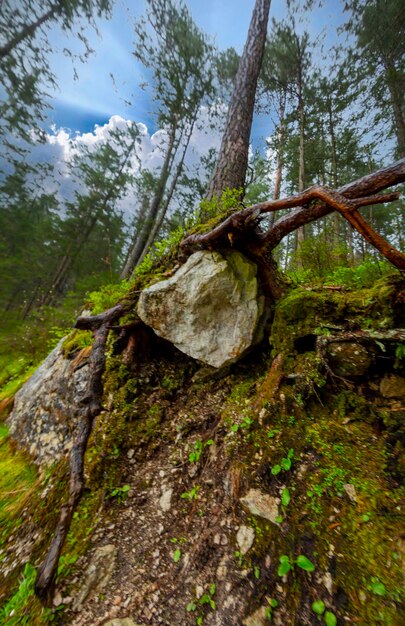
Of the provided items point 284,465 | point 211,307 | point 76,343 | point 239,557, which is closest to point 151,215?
point 76,343

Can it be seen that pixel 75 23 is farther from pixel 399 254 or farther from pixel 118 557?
pixel 118 557

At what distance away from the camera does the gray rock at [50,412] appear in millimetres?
3196

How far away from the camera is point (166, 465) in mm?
2674

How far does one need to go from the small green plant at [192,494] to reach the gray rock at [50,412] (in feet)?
5.17

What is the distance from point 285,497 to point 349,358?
1.37 meters

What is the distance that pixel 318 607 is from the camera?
1438mm

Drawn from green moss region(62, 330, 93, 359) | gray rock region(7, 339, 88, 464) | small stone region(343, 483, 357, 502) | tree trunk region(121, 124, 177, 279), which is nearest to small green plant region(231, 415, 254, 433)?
small stone region(343, 483, 357, 502)

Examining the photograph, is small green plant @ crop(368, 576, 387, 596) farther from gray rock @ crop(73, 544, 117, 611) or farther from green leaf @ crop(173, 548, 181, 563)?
gray rock @ crop(73, 544, 117, 611)

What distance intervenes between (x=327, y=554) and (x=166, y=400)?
2171 mm

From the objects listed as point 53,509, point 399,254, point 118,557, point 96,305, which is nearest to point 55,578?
point 118,557

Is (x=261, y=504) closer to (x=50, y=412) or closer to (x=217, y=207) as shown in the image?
(x=50, y=412)

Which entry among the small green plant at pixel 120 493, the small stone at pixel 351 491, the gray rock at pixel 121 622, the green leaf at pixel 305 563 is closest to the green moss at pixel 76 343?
the small green plant at pixel 120 493

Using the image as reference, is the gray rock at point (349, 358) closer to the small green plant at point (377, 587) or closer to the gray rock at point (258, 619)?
the small green plant at point (377, 587)

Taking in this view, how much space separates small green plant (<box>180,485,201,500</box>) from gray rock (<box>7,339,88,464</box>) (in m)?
1.58
